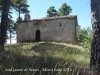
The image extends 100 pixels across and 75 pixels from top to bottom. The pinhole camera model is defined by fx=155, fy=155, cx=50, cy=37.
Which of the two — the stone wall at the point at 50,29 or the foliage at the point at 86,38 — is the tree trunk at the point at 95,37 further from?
the stone wall at the point at 50,29

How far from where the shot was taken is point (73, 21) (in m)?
23.0

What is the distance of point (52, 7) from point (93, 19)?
3586 centimetres

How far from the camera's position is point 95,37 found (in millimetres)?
4898

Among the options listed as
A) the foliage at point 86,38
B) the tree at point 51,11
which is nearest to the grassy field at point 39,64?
the foliage at point 86,38

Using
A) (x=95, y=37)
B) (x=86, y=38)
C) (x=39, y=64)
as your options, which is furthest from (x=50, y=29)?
(x=39, y=64)

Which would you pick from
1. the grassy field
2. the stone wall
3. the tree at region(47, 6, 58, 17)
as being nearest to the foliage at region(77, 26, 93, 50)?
the stone wall

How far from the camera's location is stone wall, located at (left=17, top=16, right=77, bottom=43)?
2305 centimetres

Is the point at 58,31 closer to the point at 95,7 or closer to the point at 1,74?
the point at 95,7

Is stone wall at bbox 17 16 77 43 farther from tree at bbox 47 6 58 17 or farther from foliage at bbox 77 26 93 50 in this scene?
tree at bbox 47 6 58 17

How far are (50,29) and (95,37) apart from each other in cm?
1936

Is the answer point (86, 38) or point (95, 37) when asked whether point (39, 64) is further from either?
point (86, 38)

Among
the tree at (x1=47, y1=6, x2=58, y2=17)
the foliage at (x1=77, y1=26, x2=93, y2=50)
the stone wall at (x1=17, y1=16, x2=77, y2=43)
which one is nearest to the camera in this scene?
the foliage at (x1=77, y1=26, x2=93, y2=50)

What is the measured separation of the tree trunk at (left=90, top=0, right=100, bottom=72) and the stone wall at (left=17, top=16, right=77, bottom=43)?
17.8 metres

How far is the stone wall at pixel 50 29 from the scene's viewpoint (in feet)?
75.6
